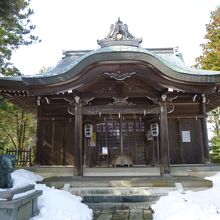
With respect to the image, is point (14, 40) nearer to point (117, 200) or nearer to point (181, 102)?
point (181, 102)

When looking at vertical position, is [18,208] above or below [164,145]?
below

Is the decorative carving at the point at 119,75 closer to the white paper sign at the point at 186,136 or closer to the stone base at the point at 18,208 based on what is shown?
the white paper sign at the point at 186,136

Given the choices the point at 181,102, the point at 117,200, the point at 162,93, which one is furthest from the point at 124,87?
the point at 117,200

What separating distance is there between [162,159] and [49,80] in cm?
548

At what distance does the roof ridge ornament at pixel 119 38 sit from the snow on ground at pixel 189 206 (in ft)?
28.5

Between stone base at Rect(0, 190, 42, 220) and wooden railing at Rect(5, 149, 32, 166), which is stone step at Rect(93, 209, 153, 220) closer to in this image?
stone base at Rect(0, 190, 42, 220)

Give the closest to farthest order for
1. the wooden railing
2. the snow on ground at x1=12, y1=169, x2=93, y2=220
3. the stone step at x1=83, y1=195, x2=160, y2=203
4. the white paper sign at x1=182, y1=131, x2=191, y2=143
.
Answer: the snow on ground at x1=12, y1=169, x2=93, y2=220, the stone step at x1=83, y1=195, x2=160, y2=203, the white paper sign at x1=182, y1=131, x2=191, y2=143, the wooden railing

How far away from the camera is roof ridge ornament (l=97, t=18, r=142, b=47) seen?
14297 millimetres

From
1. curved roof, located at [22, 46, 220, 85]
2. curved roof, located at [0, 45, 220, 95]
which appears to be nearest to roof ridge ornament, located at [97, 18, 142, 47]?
curved roof, located at [0, 45, 220, 95]

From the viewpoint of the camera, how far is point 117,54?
400 inches

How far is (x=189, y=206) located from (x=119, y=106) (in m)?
5.51

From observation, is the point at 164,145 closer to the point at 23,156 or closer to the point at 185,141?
the point at 185,141

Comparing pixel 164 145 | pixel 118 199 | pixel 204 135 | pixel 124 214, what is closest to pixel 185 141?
pixel 204 135

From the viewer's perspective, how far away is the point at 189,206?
678 centimetres
